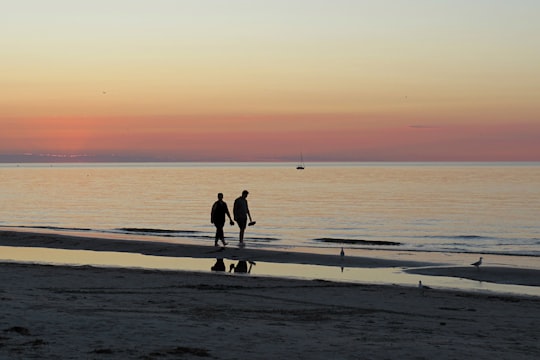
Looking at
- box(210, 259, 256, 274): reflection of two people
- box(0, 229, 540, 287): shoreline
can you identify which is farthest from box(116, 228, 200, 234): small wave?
box(210, 259, 256, 274): reflection of two people

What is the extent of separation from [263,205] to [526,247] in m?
38.0

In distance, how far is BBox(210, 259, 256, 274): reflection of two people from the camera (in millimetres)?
Answer: 22675

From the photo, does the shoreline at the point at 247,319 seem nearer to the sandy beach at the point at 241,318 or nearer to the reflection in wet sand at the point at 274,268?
the sandy beach at the point at 241,318

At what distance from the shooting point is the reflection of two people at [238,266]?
22675 mm

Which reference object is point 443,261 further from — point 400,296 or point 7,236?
point 7,236

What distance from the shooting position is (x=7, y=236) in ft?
114

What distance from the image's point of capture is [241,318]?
13.5 meters

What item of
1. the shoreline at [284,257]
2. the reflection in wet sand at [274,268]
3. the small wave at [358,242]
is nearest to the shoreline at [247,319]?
the reflection in wet sand at [274,268]

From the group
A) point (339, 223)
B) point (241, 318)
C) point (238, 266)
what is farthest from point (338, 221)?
point (241, 318)

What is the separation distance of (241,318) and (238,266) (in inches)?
405

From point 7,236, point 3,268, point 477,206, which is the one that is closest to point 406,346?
point 3,268

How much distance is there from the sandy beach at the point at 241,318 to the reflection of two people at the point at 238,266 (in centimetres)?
135

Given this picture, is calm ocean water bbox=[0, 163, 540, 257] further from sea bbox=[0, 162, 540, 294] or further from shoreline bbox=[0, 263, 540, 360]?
shoreline bbox=[0, 263, 540, 360]

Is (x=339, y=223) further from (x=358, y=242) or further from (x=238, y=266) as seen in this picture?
(x=238, y=266)
